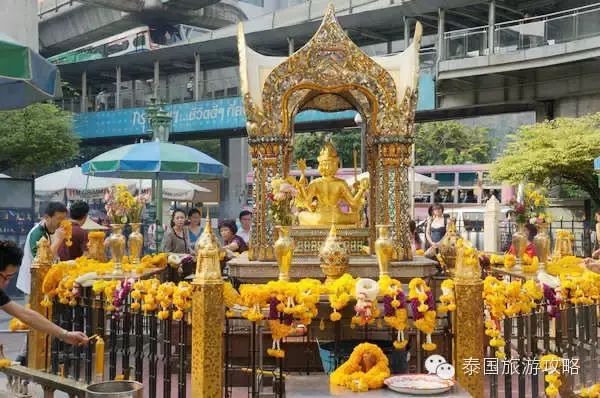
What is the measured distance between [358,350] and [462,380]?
1.09 m

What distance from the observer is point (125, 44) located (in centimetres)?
3750

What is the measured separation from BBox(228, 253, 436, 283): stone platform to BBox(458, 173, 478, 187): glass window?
31325 millimetres

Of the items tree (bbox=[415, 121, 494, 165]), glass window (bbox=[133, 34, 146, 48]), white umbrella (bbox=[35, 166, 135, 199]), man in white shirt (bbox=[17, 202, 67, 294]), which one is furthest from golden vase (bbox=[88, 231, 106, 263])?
tree (bbox=[415, 121, 494, 165])

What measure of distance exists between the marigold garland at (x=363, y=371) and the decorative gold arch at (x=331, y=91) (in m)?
3.81

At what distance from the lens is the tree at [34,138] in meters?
27.5

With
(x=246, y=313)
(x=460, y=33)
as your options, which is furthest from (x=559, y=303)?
(x=460, y=33)

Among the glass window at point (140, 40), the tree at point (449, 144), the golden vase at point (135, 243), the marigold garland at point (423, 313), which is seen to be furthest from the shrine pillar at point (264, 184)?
the tree at point (449, 144)

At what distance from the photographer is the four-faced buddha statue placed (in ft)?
28.1

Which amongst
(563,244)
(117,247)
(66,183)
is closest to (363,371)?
(117,247)

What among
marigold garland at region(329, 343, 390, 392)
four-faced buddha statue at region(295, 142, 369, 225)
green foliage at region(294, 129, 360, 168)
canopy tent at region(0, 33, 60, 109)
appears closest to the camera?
marigold garland at region(329, 343, 390, 392)

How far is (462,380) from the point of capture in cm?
489

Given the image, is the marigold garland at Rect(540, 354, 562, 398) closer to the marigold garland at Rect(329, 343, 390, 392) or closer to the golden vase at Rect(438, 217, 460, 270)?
the marigold garland at Rect(329, 343, 390, 392)

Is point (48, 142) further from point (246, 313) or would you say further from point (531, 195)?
point (246, 313)

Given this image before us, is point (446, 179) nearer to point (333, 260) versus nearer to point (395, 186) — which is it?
point (395, 186)
